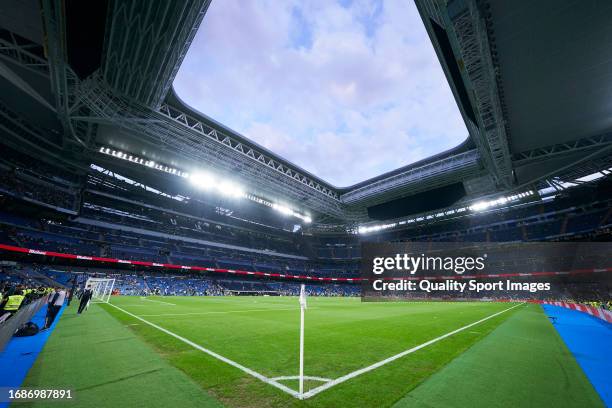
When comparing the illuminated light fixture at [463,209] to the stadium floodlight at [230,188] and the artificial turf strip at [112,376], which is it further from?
the artificial turf strip at [112,376]

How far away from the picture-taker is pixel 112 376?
467 cm

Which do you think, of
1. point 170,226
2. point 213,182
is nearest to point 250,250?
point 170,226

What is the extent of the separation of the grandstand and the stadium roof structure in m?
0.13

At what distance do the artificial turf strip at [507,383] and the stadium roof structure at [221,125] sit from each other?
13523 millimetres

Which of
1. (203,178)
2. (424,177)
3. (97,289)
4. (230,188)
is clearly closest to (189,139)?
(203,178)

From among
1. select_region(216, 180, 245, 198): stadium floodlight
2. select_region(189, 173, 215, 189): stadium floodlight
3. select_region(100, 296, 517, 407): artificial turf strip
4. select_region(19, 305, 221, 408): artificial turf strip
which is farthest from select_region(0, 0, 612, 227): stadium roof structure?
select_region(19, 305, 221, 408): artificial turf strip

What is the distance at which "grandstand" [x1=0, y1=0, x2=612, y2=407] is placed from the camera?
16.4ft

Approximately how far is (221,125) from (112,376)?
78.1 feet

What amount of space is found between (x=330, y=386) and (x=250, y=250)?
182 feet

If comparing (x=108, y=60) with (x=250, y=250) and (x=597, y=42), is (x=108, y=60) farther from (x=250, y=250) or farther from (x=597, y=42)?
(x=250, y=250)

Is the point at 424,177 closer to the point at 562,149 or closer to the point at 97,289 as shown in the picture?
the point at 562,149

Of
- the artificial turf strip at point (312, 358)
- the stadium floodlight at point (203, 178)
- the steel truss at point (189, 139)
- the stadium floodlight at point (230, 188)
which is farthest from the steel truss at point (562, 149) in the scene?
the stadium floodlight at point (203, 178)

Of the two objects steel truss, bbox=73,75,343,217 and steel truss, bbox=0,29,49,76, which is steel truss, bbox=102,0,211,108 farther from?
steel truss, bbox=0,29,49,76

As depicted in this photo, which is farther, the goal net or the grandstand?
the goal net
